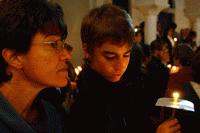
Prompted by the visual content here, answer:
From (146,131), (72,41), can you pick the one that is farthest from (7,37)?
(72,41)

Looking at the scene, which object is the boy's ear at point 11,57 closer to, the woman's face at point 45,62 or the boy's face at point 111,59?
the woman's face at point 45,62

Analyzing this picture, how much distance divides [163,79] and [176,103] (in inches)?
133

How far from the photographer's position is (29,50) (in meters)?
1.59

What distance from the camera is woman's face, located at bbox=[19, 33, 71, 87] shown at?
1.59 m

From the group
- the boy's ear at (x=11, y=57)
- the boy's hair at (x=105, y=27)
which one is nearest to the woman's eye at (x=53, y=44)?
the boy's ear at (x=11, y=57)

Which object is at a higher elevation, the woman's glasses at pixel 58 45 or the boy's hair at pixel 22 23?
the boy's hair at pixel 22 23

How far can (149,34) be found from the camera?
37.7ft

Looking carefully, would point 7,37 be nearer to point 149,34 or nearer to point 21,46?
point 21,46

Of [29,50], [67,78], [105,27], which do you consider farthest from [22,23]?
[105,27]

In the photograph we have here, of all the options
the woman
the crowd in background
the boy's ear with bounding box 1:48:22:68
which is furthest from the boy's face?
the boy's ear with bounding box 1:48:22:68

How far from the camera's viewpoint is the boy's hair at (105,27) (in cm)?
184

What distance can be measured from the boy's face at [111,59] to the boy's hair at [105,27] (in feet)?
0.08

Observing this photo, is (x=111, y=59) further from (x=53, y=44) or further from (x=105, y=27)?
(x=53, y=44)

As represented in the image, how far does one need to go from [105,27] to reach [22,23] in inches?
17.1
